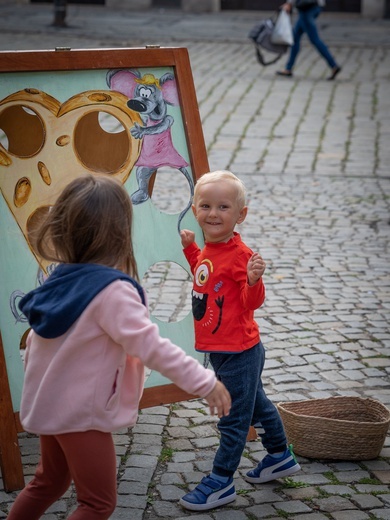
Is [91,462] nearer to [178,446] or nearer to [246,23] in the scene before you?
[178,446]

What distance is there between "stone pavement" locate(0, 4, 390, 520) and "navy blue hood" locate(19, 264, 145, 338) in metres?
1.04

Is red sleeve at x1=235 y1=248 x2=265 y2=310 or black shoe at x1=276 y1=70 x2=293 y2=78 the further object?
black shoe at x1=276 y1=70 x2=293 y2=78

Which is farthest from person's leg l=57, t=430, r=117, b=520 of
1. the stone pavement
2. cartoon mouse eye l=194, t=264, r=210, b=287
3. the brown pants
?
cartoon mouse eye l=194, t=264, r=210, b=287

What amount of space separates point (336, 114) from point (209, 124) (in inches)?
69.0

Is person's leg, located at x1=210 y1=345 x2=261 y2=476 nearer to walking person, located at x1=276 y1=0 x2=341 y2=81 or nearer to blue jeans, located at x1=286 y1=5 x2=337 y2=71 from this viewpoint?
walking person, located at x1=276 y1=0 x2=341 y2=81

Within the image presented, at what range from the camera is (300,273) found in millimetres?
6551

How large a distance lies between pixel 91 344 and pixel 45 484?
48 centimetres

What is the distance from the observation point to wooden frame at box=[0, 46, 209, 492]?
3668 millimetres

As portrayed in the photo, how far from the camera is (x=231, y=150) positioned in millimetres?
10070

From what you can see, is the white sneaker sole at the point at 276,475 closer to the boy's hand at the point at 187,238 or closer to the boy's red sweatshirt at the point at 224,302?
the boy's red sweatshirt at the point at 224,302

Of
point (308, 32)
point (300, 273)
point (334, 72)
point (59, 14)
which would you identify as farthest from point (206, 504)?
point (59, 14)

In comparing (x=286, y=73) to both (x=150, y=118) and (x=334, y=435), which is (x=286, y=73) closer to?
(x=150, y=118)

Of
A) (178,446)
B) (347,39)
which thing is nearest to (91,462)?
(178,446)

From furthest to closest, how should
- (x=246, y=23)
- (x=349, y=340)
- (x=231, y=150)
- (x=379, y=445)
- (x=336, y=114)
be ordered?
(x=246, y=23) < (x=336, y=114) < (x=231, y=150) < (x=349, y=340) < (x=379, y=445)
